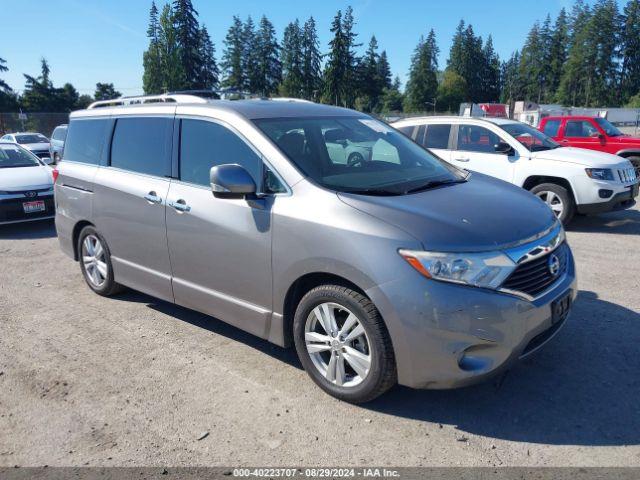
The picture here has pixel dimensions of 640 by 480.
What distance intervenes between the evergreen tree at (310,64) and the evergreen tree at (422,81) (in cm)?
2471

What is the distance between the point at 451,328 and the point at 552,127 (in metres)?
12.2

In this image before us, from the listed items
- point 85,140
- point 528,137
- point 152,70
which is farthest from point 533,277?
point 152,70

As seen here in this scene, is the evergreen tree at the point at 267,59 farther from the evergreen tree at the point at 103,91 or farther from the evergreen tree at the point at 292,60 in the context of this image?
the evergreen tree at the point at 103,91

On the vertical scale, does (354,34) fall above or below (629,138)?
above

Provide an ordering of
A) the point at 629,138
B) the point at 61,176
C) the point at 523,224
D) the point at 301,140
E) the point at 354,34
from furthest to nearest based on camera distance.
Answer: the point at 354,34 < the point at 629,138 < the point at 61,176 < the point at 301,140 < the point at 523,224

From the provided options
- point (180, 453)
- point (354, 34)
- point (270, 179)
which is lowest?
point (180, 453)

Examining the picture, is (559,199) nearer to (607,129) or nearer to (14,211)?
(607,129)

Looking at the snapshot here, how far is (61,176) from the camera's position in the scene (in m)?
5.66

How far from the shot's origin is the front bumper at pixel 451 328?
2783 mm

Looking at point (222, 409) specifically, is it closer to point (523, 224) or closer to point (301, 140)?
point (301, 140)

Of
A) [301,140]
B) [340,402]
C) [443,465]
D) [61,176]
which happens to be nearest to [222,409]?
[340,402]

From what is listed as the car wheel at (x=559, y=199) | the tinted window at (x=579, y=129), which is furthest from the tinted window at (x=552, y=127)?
the car wheel at (x=559, y=199)

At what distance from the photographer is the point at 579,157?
832 centimetres

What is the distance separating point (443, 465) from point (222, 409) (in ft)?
4.62
